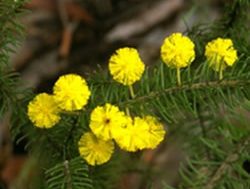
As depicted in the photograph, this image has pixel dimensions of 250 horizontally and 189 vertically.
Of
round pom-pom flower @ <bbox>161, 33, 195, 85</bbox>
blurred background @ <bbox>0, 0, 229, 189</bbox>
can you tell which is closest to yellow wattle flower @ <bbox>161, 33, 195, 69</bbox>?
round pom-pom flower @ <bbox>161, 33, 195, 85</bbox>

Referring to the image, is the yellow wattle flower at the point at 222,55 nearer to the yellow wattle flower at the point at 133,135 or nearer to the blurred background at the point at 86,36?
the yellow wattle flower at the point at 133,135

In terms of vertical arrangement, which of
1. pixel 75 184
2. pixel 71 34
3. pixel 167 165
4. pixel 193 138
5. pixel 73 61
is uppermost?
pixel 71 34

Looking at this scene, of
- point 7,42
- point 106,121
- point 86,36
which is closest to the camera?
point 106,121

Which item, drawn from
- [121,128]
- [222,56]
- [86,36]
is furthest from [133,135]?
[86,36]

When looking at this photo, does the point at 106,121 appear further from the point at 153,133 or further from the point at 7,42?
the point at 7,42

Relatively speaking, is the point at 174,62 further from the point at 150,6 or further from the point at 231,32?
the point at 150,6

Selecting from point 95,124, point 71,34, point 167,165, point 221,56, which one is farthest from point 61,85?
point 71,34

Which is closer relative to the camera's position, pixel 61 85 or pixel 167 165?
pixel 61 85

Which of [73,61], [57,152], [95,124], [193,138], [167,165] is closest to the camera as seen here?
[95,124]
